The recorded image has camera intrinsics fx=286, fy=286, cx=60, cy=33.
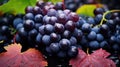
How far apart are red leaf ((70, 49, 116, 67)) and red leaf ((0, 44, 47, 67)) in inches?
4.0

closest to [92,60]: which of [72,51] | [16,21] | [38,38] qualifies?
[72,51]

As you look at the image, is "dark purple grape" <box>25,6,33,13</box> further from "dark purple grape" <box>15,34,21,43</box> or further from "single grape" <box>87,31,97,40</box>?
"single grape" <box>87,31,97,40</box>

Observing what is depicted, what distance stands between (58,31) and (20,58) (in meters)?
0.14

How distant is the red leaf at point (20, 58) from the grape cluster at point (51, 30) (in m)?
0.03

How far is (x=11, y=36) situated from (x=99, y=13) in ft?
1.11

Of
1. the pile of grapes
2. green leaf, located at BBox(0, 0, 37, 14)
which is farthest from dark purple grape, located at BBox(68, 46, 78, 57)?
green leaf, located at BBox(0, 0, 37, 14)

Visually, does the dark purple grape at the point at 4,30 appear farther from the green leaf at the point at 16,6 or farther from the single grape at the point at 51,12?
the single grape at the point at 51,12

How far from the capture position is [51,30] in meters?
0.89

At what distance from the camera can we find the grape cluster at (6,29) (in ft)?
3.30

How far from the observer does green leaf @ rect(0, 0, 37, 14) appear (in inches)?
39.0

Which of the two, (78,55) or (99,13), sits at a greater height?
(99,13)

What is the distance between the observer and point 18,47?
904 millimetres

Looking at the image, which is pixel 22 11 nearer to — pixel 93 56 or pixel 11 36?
pixel 11 36

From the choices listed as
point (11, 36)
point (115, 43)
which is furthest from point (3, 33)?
point (115, 43)
